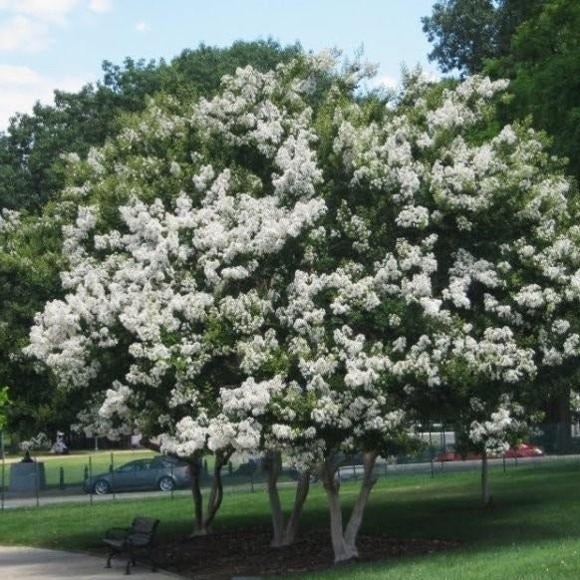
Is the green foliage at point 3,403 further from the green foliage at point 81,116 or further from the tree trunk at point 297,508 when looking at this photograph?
the green foliage at point 81,116

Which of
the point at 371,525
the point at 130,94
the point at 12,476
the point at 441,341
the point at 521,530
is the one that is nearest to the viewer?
the point at 441,341

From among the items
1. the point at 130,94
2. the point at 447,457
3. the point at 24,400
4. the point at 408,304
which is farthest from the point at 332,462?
the point at 130,94

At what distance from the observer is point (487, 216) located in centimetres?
2150

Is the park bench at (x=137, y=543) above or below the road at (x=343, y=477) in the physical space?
below

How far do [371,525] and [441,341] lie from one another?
9.11 metres

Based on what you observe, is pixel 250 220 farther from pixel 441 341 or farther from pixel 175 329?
pixel 441 341

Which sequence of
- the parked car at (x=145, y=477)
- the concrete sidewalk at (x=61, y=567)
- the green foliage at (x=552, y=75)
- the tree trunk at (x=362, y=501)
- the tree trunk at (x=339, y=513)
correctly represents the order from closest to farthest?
the tree trunk at (x=339, y=513) → the tree trunk at (x=362, y=501) → the concrete sidewalk at (x=61, y=567) → the green foliage at (x=552, y=75) → the parked car at (x=145, y=477)

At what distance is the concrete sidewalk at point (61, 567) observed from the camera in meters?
22.6

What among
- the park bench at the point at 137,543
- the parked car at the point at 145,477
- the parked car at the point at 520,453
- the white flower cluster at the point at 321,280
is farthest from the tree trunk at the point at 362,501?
the parked car at the point at 520,453

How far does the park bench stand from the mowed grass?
12.5ft

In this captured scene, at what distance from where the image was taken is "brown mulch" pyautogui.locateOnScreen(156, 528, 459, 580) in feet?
73.5

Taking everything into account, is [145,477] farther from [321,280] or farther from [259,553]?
[321,280]

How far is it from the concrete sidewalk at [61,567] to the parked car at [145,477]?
19.0 metres

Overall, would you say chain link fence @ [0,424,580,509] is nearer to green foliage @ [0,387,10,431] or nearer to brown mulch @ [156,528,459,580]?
brown mulch @ [156,528,459,580]
